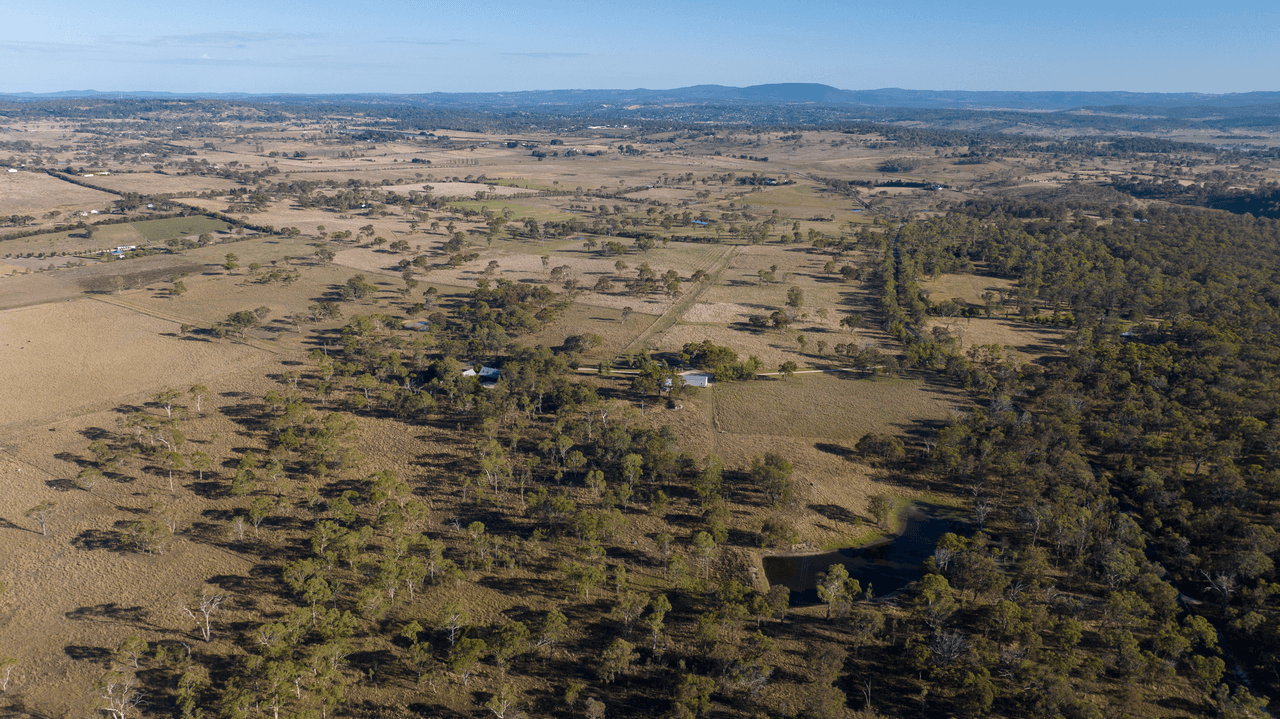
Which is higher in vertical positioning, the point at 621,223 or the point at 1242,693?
the point at 621,223

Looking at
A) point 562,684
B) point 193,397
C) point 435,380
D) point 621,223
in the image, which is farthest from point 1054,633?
point 621,223

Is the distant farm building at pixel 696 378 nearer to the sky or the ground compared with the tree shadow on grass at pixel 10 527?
nearer to the sky

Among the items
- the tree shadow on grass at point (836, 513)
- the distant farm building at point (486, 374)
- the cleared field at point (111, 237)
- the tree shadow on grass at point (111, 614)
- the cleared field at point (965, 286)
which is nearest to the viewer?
the tree shadow on grass at point (111, 614)

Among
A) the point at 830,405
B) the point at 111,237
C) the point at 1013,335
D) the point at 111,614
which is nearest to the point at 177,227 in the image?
the point at 111,237

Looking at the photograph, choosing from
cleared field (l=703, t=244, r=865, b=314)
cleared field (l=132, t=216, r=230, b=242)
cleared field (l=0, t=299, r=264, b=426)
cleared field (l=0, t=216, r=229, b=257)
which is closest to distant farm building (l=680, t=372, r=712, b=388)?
cleared field (l=703, t=244, r=865, b=314)

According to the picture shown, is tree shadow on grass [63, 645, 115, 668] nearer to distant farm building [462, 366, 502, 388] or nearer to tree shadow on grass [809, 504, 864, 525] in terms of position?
distant farm building [462, 366, 502, 388]

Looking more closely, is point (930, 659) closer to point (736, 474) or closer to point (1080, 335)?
point (736, 474)

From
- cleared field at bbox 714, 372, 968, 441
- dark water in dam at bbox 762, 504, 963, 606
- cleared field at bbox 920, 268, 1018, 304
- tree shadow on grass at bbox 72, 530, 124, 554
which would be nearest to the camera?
dark water in dam at bbox 762, 504, 963, 606

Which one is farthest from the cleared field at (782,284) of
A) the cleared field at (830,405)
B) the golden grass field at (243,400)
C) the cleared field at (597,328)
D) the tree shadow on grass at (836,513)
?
the tree shadow on grass at (836,513)

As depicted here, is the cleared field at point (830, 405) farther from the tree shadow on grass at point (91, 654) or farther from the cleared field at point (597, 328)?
the tree shadow on grass at point (91, 654)
